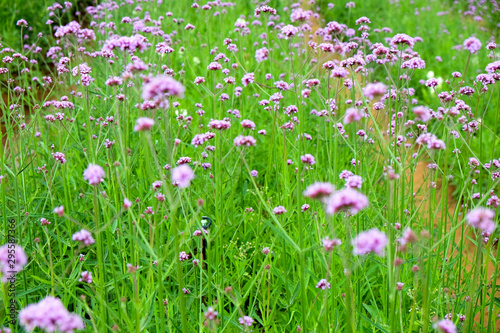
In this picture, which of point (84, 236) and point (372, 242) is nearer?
point (372, 242)

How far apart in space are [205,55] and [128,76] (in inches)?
158

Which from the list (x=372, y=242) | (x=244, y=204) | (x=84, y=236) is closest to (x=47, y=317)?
(x=84, y=236)

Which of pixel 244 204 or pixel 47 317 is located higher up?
pixel 47 317

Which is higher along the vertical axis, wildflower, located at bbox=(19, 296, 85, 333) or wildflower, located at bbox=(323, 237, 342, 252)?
wildflower, located at bbox=(19, 296, 85, 333)

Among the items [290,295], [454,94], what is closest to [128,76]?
[290,295]

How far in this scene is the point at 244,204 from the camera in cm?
324

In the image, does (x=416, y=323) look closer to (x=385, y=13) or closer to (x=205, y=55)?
(x=205, y=55)

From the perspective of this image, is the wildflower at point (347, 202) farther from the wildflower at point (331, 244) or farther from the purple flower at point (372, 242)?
the wildflower at point (331, 244)

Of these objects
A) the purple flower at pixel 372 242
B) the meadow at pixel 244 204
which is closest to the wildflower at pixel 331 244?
the meadow at pixel 244 204

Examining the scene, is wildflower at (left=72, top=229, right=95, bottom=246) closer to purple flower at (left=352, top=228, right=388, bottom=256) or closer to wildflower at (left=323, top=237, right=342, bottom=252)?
wildflower at (left=323, top=237, right=342, bottom=252)

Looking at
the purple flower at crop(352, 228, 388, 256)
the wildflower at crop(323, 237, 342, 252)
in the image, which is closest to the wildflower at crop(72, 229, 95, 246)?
the wildflower at crop(323, 237, 342, 252)

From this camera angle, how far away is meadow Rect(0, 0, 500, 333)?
161 cm

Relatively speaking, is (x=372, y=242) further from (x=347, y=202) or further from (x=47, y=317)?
(x=47, y=317)

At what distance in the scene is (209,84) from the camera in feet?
15.8
